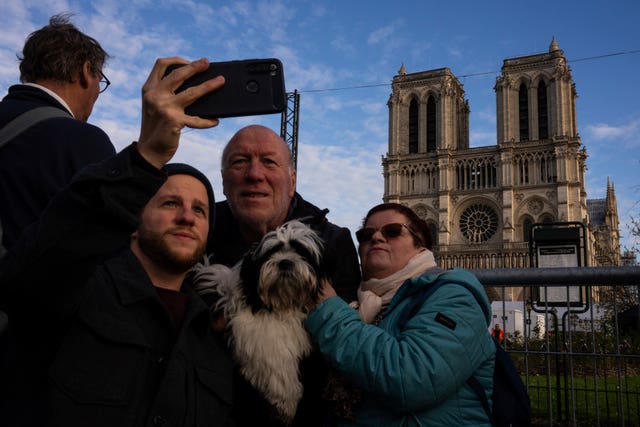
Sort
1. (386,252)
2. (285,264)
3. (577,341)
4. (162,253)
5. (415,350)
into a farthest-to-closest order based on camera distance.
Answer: (577,341)
(386,252)
(285,264)
(162,253)
(415,350)

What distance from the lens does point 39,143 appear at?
1965 millimetres

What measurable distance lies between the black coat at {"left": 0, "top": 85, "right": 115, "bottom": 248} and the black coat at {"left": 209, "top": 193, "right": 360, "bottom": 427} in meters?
1.06

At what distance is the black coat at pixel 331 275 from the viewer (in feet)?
7.29

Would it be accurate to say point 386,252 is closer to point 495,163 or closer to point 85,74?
point 85,74

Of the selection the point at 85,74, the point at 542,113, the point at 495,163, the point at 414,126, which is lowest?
the point at 85,74

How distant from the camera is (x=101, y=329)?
68.0 inches

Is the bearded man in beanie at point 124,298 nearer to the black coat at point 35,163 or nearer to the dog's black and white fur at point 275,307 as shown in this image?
the dog's black and white fur at point 275,307

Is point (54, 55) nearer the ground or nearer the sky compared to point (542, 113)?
nearer the ground

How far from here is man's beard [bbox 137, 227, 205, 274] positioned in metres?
2.19

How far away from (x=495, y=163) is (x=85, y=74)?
168 ft

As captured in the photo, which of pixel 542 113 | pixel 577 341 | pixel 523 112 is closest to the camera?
pixel 577 341

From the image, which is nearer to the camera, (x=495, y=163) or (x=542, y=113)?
(x=542, y=113)

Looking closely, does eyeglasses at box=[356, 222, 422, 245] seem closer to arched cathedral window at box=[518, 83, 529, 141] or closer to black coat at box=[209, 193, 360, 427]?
black coat at box=[209, 193, 360, 427]

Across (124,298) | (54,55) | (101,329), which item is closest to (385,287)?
(124,298)
